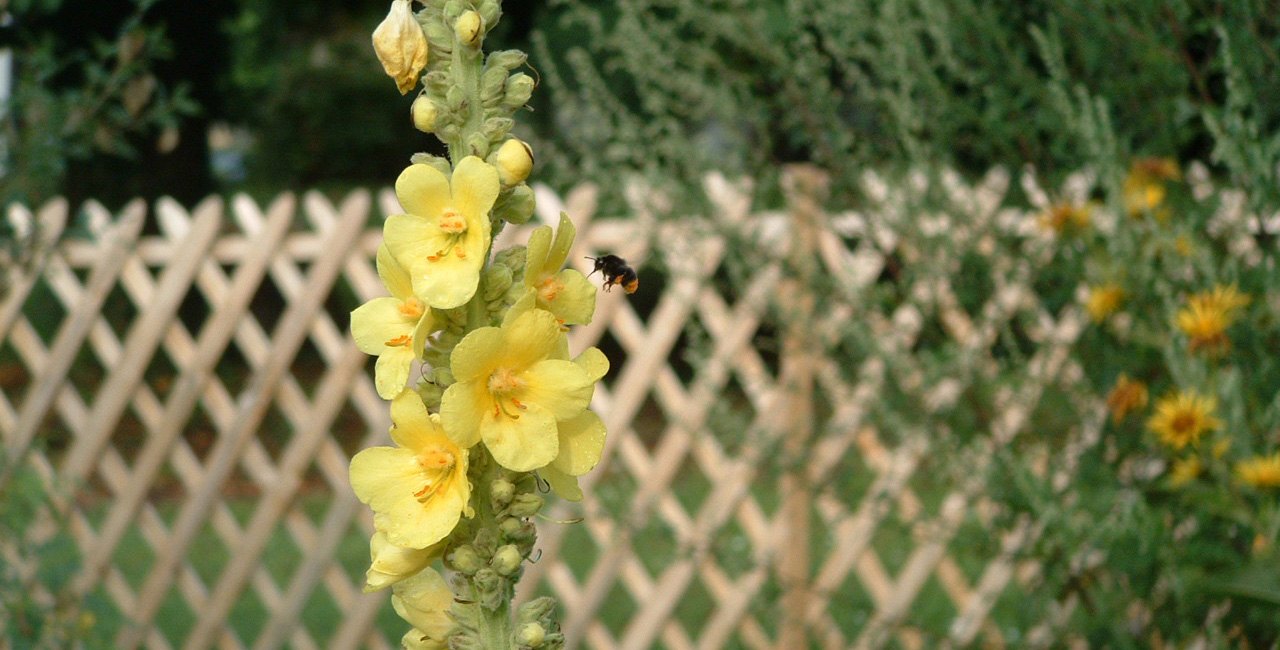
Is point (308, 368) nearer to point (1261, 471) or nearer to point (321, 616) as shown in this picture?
point (321, 616)

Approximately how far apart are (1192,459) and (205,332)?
259 centimetres

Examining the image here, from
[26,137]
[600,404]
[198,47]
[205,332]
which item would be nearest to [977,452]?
[600,404]

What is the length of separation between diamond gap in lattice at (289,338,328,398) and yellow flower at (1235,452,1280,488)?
6.97 m

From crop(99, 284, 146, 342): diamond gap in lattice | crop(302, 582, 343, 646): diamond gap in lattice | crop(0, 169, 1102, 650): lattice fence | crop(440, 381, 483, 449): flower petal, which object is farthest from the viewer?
crop(99, 284, 146, 342): diamond gap in lattice

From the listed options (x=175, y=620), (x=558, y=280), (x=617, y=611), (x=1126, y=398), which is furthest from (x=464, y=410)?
(x=175, y=620)

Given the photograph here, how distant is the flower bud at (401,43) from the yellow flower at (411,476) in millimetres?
205

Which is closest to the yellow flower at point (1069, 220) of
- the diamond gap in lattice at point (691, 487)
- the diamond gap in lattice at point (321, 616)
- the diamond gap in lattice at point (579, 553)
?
the diamond gap in lattice at point (321, 616)

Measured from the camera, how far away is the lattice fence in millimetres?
2129

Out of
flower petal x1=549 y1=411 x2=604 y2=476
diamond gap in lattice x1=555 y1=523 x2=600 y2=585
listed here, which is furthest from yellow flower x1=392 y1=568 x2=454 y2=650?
diamond gap in lattice x1=555 y1=523 x2=600 y2=585

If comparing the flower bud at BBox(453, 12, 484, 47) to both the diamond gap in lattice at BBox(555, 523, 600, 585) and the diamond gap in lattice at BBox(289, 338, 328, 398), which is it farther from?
the diamond gap in lattice at BBox(289, 338, 328, 398)

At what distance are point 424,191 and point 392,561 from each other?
0.23m

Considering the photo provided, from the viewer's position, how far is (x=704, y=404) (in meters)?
2.88

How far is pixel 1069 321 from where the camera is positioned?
2.45m

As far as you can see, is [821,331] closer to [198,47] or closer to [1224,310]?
[1224,310]
